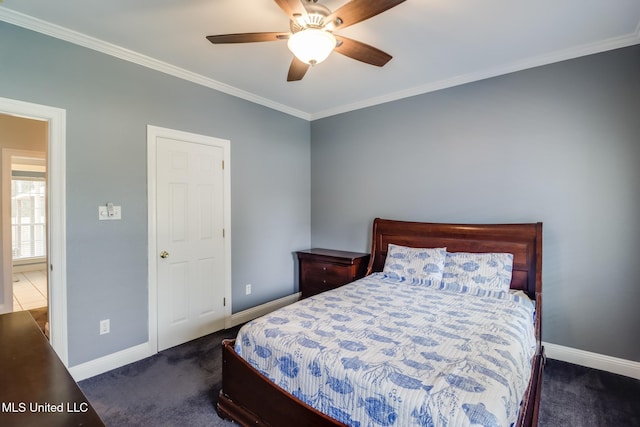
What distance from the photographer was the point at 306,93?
3598 millimetres

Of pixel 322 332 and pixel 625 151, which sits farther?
pixel 625 151

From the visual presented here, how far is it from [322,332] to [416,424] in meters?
0.71

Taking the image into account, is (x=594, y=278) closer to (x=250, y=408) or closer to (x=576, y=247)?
(x=576, y=247)

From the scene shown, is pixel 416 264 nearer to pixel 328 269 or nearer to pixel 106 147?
pixel 328 269

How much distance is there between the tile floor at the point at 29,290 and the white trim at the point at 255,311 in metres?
2.95

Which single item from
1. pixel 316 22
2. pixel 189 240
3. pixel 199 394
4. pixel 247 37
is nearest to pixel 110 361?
pixel 199 394

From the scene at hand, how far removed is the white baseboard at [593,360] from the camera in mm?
2443

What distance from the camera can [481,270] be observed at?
2.70 metres

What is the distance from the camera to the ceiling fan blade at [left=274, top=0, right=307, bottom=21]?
1.58m

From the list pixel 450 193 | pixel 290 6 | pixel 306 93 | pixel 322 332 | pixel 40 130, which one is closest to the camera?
pixel 290 6

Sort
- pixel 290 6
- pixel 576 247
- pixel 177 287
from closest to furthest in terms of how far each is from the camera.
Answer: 1. pixel 290 6
2. pixel 576 247
3. pixel 177 287

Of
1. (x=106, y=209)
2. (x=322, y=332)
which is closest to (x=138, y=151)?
(x=106, y=209)

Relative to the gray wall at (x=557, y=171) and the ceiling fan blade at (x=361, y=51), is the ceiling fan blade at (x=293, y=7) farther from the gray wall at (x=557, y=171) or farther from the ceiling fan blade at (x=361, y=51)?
the gray wall at (x=557, y=171)

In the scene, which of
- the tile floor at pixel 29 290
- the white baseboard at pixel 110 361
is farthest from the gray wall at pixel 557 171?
the tile floor at pixel 29 290
